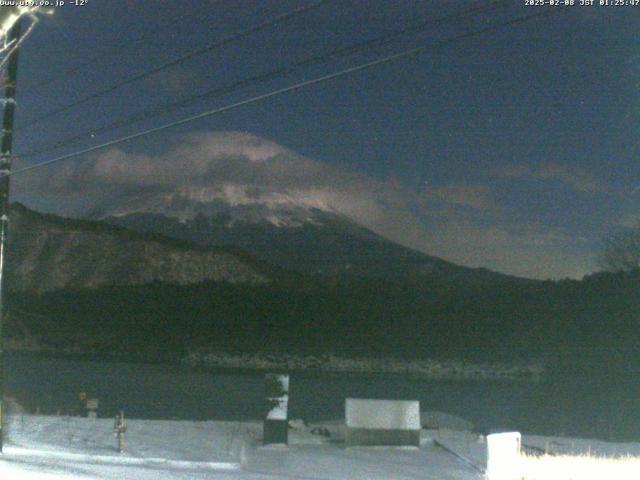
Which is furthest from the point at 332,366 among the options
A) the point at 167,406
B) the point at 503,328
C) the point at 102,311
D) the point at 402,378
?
the point at 167,406

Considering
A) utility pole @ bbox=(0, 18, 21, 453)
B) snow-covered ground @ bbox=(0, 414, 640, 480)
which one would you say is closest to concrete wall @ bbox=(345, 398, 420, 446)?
snow-covered ground @ bbox=(0, 414, 640, 480)

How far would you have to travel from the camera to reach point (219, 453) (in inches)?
717

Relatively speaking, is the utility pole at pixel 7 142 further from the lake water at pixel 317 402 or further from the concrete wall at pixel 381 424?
the lake water at pixel 317 402

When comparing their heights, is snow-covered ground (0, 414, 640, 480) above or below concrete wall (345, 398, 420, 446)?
below

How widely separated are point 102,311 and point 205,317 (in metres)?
20.2

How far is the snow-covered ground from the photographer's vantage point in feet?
48.0

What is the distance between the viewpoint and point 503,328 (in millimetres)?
135875

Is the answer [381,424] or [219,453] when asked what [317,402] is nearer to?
[381,424]

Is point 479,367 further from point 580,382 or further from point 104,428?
point 104,428

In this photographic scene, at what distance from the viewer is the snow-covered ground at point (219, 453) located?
14633 millimetres

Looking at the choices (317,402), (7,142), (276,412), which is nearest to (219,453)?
(276,412)

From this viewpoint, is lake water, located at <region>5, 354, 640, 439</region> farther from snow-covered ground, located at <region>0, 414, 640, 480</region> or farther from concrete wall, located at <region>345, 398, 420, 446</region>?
concrete wall, located at <region>345, 398, 420, 446</region>

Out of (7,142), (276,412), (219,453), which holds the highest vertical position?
(7,142)

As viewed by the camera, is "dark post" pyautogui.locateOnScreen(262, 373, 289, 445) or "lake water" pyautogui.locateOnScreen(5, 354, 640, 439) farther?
"lake water" pyautogui.locateOnScreen(5, 354, 640, 439)
